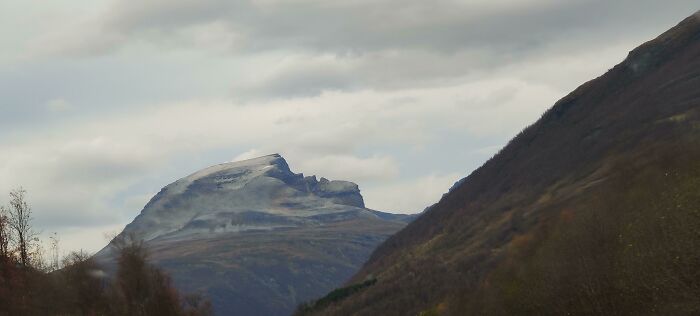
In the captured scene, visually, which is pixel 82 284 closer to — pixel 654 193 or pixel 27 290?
pixel 27 290

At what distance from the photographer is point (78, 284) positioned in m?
102

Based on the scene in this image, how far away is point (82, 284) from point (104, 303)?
381 cm

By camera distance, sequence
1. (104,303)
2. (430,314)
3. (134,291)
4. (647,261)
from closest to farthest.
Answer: (647,261), (104,303), (134,291), (430,314)

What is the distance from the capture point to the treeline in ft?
258

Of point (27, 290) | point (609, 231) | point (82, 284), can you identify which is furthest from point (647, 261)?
point (82, 284)

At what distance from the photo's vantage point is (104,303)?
103 meters

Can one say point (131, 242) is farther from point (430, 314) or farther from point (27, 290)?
point (430, 314)

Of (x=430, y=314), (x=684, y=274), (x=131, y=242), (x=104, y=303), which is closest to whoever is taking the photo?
(x=684, y=274)

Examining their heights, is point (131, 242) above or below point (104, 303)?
above

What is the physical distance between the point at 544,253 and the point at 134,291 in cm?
5808

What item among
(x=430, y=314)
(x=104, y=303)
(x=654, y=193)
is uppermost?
(x=104, y=303)

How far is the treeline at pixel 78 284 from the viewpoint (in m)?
78.6

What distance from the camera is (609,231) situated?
9681cm

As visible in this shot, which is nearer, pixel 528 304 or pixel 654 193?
pixel 654 193
